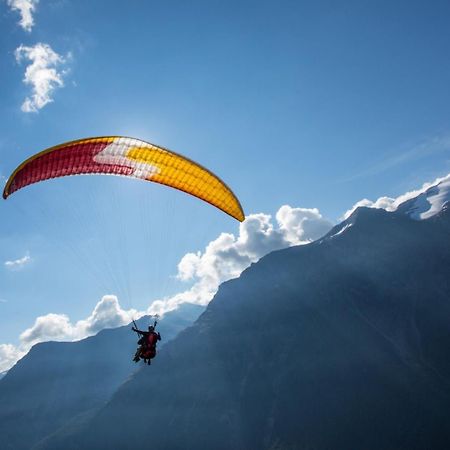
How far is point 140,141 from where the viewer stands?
22406 millimetres

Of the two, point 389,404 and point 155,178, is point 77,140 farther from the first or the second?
point 389,404

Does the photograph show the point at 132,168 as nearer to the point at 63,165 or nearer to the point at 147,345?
the point at 63,165

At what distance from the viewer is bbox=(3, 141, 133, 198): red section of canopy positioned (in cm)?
2175

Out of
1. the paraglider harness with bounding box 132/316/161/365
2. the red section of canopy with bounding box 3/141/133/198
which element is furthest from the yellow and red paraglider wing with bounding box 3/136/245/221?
the paraglider harness with bounding box 132/316/161/365

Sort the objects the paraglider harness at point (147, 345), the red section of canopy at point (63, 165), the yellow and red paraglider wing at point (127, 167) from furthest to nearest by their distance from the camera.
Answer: the paraglider harness at point (147, 345) < the yellow and red paraglider wing at point (127, 167) < the red section of canopy at point (63, 165)

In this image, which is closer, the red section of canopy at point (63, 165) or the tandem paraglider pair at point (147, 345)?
the red section of canopy at point (63, 165)

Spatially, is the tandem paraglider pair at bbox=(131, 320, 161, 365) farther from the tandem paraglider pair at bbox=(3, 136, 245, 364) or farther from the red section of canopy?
the red section of canopy

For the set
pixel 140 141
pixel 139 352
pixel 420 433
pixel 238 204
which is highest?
pixel 140 141

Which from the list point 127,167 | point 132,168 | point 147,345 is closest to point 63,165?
point 127,167

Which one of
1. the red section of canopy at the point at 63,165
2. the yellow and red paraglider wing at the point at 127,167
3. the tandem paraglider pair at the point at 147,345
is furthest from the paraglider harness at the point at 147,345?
the red section of canopy at the point at 63,165

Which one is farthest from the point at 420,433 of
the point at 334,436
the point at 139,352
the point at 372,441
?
the point at 139,352

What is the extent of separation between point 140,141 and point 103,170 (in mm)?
3284

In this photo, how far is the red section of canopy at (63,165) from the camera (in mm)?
21750

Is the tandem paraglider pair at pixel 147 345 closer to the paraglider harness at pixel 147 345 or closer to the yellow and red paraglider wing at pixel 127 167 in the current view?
the paraglider harness at pixel 147 345
